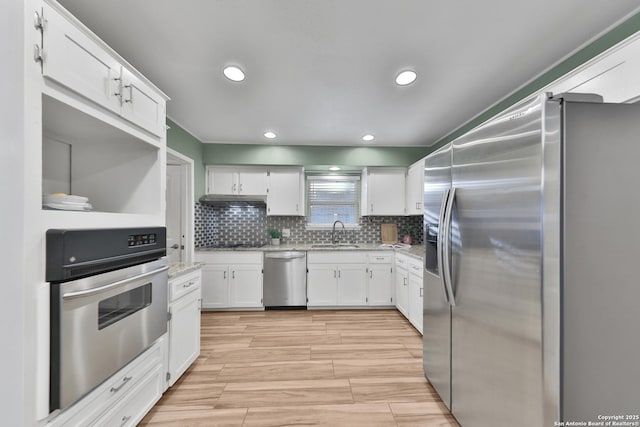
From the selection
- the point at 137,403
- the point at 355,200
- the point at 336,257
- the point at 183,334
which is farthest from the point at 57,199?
the point at 355,200

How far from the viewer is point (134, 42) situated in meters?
1.70

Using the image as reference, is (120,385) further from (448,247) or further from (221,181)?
(221,181)

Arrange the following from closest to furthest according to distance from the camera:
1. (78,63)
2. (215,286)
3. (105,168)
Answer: (78,63), (105,168), (215,286)

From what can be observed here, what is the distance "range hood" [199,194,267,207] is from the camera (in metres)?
3.66

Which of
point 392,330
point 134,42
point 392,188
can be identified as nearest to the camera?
point 134,42

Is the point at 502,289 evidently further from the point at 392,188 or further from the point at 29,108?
the point at 392,188

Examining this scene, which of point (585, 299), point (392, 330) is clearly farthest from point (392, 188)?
point (585, 299)

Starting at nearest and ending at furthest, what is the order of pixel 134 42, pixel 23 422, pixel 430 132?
pixel 23 422 < pixel 134 42 < pixel 430 132

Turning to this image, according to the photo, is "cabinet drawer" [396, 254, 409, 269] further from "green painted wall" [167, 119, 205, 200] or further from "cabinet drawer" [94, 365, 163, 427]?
"green painted wall" [167, 119, 205, 200]

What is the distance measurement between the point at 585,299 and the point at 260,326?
293cm

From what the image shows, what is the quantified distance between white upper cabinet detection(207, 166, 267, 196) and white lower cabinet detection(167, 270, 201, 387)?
71.6 inches

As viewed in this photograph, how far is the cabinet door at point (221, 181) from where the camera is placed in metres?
3.86

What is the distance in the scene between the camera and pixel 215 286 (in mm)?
3545

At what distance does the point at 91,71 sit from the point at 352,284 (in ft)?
11.0
